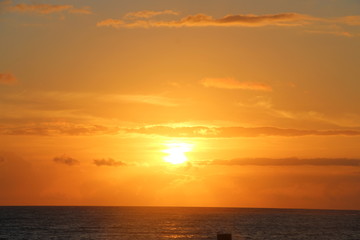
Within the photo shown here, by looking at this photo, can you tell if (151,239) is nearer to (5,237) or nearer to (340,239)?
(5,237)

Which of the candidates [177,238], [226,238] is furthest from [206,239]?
[226,238]

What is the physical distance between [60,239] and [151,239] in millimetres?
14716

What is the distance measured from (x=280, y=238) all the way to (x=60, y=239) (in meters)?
36.6

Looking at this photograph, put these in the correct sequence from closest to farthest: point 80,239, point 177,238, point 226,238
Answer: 1. point 226,238
2. point 80,239
3. point 177,238

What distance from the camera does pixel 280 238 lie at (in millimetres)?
92125

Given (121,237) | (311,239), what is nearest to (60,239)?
(121,237)

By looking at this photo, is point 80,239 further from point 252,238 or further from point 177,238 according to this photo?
point 252,238

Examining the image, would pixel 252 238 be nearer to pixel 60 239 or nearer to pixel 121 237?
pixel 121 237

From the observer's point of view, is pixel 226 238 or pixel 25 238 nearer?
pixel 226 238

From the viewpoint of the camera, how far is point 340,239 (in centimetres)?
9194

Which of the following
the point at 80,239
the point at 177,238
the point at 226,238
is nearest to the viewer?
the point at 226,238

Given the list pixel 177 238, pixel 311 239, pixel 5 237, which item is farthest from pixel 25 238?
pixel 311 239

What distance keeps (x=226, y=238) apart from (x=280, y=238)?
210ft

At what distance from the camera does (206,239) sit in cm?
9250
